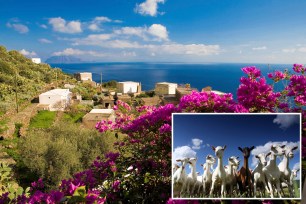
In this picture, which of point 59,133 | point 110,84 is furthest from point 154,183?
point 110,84

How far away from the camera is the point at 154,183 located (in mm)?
3211

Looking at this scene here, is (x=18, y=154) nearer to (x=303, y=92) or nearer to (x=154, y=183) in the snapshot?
(x=154, y=183)

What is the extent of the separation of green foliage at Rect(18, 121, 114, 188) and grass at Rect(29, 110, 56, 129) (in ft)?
23.3

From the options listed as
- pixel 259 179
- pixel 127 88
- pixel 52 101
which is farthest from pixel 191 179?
pixel 127 88

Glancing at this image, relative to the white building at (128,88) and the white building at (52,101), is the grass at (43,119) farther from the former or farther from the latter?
the white building at (128,88)

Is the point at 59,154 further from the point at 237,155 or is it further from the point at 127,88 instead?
the point at 127,88

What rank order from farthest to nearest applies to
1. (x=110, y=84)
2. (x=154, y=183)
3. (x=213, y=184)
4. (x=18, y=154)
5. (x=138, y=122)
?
(x=110, y=84)
(x=18, y=154)
(x=138, y=122)
(x=154, y=183)
(x=213, y=184)

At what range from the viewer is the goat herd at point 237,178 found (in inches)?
69.3

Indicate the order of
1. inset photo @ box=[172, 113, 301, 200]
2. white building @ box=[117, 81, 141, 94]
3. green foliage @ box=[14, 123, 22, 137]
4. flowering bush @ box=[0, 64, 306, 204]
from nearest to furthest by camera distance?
inset photo @ box=[172, 113, 301, 200], flowering bush @ box=[0, 64, 306, 204], green foliage @ box=[14, 123, 22, 137], white building @ box=[117, 81, 141, 94]

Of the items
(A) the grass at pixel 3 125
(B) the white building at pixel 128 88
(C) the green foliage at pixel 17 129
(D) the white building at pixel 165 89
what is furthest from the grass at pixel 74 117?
(B) the white building at pixel 128 88

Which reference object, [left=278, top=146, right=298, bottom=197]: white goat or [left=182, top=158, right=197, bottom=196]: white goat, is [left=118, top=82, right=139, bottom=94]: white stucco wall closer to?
[left=182, top=158, right=197, bottom=196]: white goat

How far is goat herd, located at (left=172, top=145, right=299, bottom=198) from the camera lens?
5.78 ft

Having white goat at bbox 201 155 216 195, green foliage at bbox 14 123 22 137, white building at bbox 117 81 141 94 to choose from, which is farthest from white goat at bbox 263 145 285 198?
white building at bbox 117 81 141 94

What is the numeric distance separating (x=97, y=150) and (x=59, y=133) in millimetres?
3013
